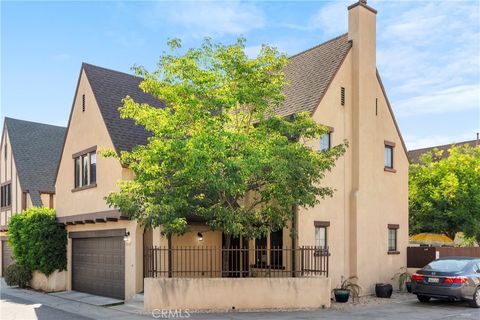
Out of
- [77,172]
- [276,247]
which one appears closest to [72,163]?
[77,172]

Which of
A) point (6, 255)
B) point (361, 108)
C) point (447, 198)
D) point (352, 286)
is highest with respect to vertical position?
point (361, 108)

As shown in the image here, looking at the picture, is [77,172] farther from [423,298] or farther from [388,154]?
[423,298]

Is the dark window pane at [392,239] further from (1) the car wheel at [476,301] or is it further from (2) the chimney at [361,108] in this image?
(1) the car wheel at [476,301]

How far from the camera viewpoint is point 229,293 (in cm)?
1540

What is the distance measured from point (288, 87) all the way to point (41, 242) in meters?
12.6

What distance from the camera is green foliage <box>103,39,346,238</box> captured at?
1471cm

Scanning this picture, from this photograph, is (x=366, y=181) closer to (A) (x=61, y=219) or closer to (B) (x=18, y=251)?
(A) (x=61, y=219)

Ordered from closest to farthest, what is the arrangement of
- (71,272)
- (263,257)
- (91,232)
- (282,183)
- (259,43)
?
(282,183) < (259,43) < (263,257) < (91,232) < (71,272)

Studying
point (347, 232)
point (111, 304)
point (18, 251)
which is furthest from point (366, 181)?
point (18, 251)

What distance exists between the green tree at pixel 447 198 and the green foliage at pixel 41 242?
1833 centimetres

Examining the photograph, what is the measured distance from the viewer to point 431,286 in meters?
16.6

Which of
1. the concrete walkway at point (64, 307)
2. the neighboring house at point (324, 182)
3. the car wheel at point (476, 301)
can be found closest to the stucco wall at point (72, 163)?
the neighboring house at point (324, 182)

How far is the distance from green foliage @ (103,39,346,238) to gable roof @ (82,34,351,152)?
3056 millimetres

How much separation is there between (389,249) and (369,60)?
7.93 m
